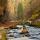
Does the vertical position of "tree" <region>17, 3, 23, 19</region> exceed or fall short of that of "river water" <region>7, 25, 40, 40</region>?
it exceeds it

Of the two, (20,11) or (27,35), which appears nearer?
(27,35)

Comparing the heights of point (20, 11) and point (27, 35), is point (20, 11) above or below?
above

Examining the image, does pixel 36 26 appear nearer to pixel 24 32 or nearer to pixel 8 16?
pixel 24 32

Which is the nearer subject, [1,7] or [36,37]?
[36,37]

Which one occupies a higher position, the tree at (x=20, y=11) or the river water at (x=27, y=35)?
the tree at (x=20, y=11)

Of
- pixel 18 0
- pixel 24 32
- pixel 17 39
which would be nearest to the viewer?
pixel 17 39

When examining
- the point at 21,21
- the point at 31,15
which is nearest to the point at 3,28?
the point at 21,21

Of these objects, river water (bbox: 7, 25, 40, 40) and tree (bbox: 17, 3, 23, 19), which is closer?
river water (bbox: 7, 25, 40, 40)

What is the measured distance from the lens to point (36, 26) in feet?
4.81

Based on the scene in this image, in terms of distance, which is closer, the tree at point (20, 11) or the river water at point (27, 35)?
the river water at point (27, 35)

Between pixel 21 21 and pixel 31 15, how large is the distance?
14 cm

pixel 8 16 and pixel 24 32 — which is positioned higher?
pixel 8 16

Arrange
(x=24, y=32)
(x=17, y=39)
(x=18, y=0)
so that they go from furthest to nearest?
(x=18, y=0) → (x=24, y=32) → (x=17, y=39)

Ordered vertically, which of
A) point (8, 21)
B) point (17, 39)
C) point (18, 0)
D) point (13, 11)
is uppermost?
point (18, 0)
